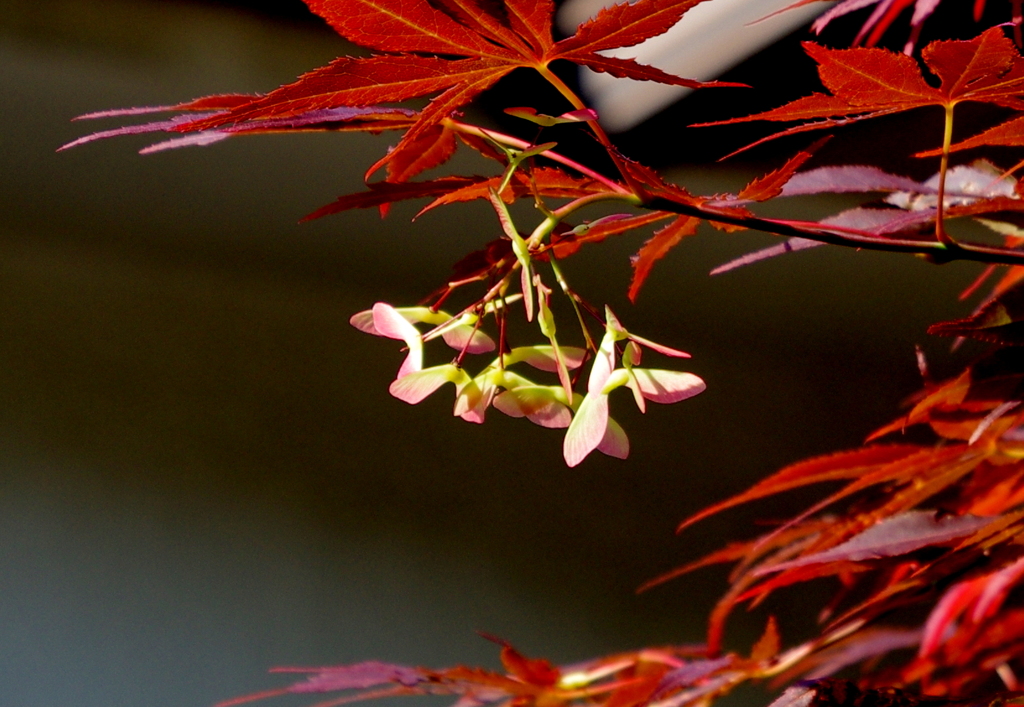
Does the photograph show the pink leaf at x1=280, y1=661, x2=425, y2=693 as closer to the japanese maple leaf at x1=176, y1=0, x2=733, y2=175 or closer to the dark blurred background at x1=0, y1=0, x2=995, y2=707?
the japanese maple leaf at x1=176, y1=0, x2=733, y2=175

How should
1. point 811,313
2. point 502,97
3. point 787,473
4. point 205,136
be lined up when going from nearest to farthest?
point 205,136, point 787,473, point 502,97, point 811,313

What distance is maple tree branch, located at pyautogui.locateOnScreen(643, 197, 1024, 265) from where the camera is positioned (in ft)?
0.53

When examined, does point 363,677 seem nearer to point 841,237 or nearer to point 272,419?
point 841,237

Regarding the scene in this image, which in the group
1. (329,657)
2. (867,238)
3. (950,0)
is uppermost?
(950,0)

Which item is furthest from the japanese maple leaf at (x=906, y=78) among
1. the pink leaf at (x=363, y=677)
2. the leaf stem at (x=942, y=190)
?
the pink leaf at (x=363, y=677)

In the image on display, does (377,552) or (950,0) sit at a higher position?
(950,0)

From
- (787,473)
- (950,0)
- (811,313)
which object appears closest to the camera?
(787,473)

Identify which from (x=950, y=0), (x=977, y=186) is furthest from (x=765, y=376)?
(x=977, y=186)

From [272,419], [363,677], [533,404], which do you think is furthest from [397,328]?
[272,419]

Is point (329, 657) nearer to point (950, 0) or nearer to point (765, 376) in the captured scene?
point (765, 376)

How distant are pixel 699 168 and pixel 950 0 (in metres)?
0.29

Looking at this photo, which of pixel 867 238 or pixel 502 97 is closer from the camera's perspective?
pixel 867 238

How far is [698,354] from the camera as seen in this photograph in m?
1.04

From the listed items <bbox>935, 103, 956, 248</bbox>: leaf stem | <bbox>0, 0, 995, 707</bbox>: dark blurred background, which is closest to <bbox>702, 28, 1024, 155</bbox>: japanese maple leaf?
<bbox>935, 103, 956, 248</bbox>: leaf stem
